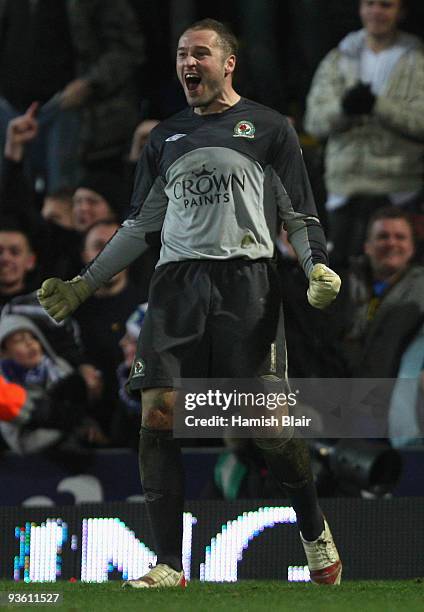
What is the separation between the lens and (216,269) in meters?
4.38

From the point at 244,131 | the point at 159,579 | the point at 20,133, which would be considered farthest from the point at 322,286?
the point at 20,133

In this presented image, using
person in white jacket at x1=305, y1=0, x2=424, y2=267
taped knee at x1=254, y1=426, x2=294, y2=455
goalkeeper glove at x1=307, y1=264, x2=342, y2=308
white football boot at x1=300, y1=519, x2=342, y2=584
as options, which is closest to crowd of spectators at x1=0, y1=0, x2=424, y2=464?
person in white jacket at x1=305, y1=0, x2=424, y2=267

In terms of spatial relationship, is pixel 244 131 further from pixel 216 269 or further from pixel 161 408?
pixel 161 408

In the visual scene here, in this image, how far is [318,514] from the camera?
445 centimetres

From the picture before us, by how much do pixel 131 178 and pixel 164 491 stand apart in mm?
3499

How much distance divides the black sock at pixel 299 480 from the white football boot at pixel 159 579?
Result: 0.46 meters

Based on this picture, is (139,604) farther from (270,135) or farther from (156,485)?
(270,135)

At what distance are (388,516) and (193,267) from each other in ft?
4.69

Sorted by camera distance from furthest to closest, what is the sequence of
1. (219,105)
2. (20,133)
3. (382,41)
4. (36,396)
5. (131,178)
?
(20,133)
(131,178)
(382,41)
(36,396)
(219,105)

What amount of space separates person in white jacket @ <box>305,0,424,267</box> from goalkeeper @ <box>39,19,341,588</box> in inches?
106

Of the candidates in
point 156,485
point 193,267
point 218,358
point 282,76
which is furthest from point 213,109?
point 282,76

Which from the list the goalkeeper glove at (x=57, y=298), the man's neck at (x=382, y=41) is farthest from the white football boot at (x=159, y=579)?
the man's neck at (x=382, y=41)

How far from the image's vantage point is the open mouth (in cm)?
442

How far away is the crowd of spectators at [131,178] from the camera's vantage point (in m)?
6.61
